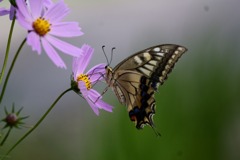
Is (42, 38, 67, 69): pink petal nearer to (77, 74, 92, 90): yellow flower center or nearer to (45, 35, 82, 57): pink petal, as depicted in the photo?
(45, 35, 82, 57): pink petal

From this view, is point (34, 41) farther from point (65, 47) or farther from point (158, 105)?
point (158, 105)

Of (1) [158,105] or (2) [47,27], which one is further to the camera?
(1) [158,105]

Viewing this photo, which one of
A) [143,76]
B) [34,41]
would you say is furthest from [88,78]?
[34,41]

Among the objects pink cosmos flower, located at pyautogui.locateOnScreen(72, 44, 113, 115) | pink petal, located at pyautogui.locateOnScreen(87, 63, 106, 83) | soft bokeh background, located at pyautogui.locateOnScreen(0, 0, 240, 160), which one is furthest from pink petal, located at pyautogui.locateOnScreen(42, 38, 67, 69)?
soft bokeh background, located at pyautogui.locateOnScreen(0, 0, 240, 160)

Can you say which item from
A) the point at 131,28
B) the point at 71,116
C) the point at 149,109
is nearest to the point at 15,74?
the point at 71,116

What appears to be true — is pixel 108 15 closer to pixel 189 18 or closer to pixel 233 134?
pixel 189 18
